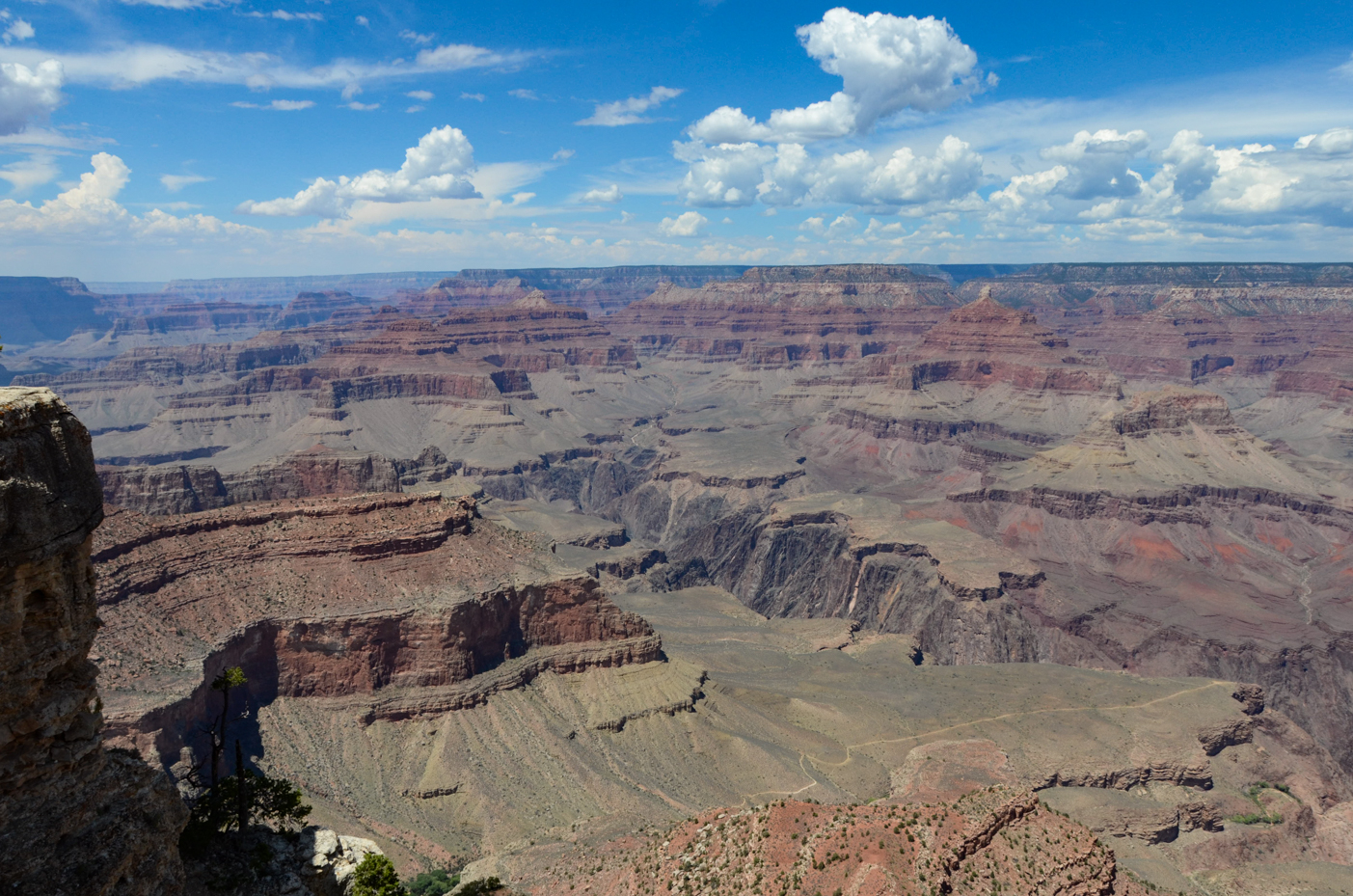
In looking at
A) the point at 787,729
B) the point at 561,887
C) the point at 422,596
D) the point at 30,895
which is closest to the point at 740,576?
the point at 787,729

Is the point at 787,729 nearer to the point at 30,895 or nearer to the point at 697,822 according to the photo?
the point at 697,822

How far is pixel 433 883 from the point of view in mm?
49781

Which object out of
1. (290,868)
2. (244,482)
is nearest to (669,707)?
(290,868)

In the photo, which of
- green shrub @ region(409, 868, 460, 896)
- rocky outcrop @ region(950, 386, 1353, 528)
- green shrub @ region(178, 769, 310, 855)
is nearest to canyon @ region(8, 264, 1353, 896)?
green shrub @ region(409, 868, 460, 896)

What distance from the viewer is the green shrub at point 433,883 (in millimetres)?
48681

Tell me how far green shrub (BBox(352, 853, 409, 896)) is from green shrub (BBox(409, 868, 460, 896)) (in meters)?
17.8

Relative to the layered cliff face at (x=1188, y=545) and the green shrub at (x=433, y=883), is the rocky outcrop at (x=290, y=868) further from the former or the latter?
the layered cliff face at (x=1188, y=545)

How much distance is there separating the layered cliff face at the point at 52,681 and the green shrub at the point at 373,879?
371 inches

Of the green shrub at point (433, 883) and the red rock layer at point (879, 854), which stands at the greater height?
the red rock layer at point (879, 854)

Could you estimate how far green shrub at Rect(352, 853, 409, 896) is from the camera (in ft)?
104

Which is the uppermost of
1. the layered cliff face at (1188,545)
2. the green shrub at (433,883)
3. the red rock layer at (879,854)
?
the red rock layer at (879,854)

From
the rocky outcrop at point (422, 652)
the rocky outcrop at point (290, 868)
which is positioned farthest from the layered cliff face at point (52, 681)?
the rocky outcrop at point (422, 652)

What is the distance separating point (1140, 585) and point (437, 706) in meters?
115

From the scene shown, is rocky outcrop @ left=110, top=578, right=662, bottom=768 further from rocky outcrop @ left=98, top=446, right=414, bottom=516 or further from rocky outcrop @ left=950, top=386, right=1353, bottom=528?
rocky outcrop @ left=950, top=386, right=1353, bottom=528
